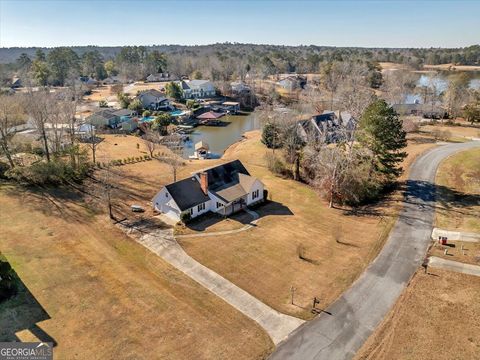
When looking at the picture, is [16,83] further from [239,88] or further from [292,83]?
[292,83]

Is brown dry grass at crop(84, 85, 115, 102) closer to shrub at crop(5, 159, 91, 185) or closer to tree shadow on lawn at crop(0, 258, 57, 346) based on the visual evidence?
shrub at crop(5, 159, 91, 185)

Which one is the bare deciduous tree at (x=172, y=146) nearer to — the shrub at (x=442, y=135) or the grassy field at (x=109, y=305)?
the grassy field at (x=109, y=305)

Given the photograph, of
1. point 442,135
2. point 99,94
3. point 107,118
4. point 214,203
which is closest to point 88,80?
point 99,94

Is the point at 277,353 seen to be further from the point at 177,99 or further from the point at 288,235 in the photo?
the point at 177,99

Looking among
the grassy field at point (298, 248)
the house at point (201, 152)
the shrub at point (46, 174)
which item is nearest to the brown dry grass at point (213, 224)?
the grassy field at point (298, 248)

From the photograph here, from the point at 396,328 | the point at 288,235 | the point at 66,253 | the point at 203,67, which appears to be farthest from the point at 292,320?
the point at 203,67
